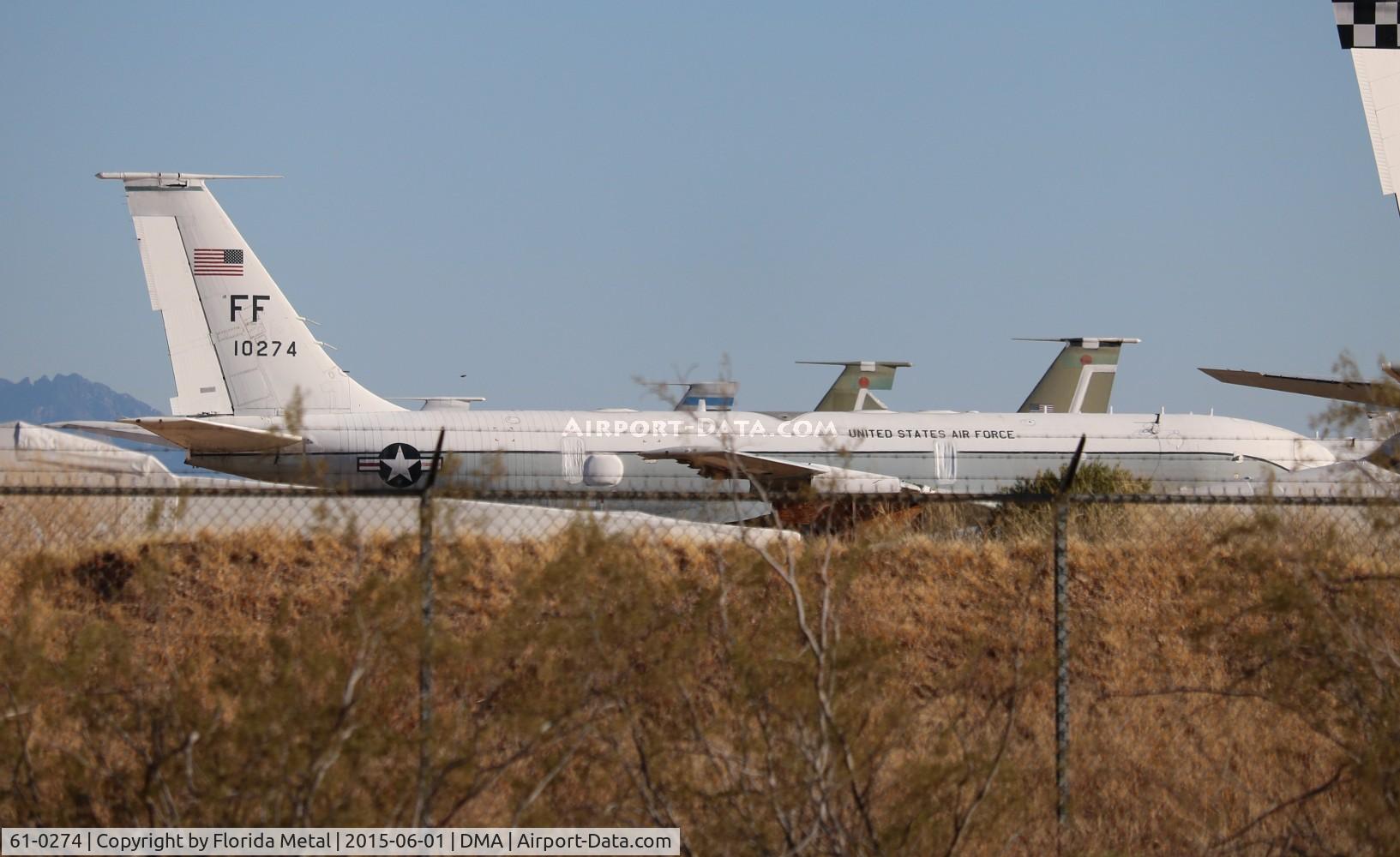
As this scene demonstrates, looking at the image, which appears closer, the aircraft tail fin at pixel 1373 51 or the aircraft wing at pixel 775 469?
the aircraft tail fin at pixel 1373 51

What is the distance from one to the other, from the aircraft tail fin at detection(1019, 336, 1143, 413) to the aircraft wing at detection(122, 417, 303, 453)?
74.1 feet

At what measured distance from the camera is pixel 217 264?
28266mm

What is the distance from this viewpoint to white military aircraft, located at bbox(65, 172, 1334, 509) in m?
27.0

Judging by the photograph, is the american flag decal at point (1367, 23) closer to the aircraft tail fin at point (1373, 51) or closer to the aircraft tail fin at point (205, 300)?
the aircraft tail fin at point (1373, 51)

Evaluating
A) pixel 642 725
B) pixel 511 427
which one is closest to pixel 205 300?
pixel 511 427

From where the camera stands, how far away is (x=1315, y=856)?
6562 mm

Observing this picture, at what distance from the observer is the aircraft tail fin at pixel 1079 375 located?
40.1 m

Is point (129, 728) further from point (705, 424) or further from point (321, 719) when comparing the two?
point (705, 424)
